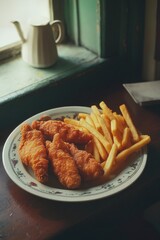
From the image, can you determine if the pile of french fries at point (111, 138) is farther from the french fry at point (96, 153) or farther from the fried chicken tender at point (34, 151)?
the fried chicken tender at point (34, 151)

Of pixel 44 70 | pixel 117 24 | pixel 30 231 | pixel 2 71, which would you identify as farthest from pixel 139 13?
pixel 30 231

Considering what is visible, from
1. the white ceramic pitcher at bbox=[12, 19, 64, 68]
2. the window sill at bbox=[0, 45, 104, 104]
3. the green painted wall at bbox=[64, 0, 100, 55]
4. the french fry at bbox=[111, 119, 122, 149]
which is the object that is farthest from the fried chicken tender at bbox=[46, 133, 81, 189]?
the green painted wall at bbox=[64, 0, 100, 55]

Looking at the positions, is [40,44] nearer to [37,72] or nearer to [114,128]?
[37,72]

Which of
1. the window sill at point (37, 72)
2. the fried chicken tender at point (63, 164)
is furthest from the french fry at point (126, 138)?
the window sill at point (37, 72)

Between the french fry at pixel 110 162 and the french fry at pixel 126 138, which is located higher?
the french fry at pixel 126 138

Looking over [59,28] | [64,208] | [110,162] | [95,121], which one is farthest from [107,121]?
[59,28]

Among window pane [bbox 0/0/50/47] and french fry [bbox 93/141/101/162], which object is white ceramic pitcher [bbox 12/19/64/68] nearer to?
window pane [bbox 0/0/50/47]
